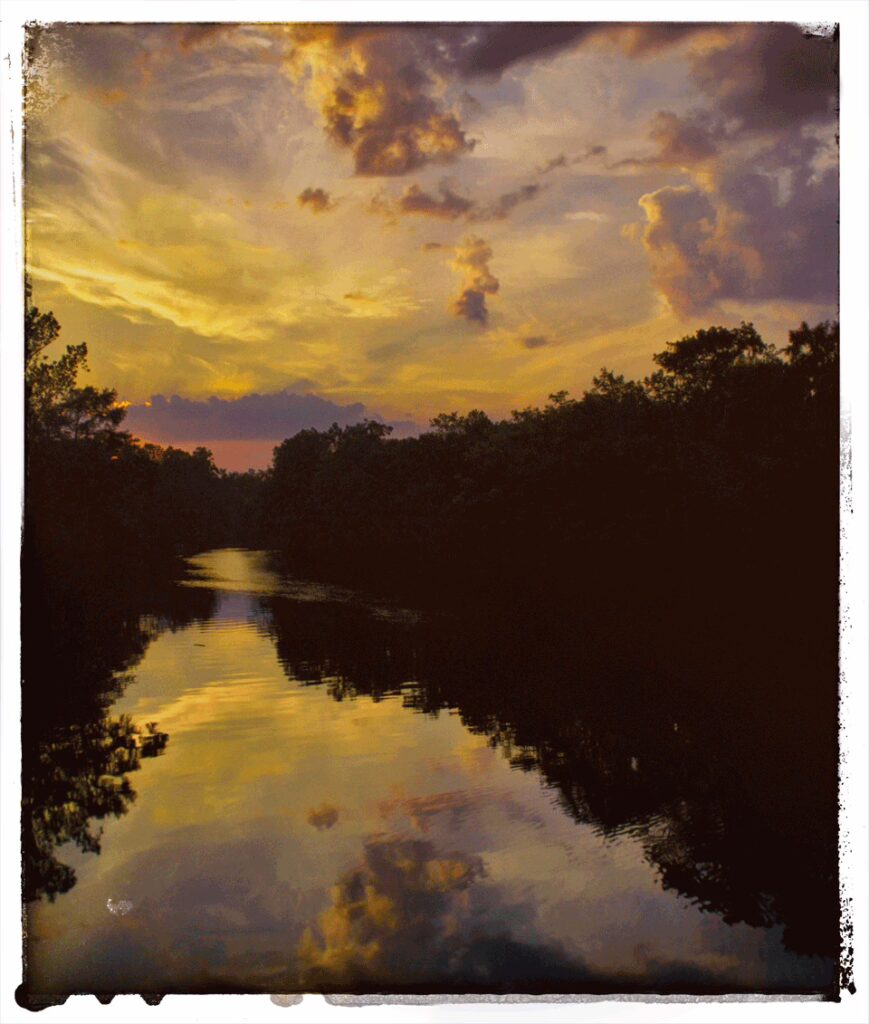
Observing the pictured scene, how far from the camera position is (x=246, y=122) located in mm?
4379

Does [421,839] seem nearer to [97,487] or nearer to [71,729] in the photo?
[71,729]

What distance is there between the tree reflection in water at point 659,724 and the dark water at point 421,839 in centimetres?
2

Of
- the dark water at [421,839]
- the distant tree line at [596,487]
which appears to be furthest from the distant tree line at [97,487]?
the dark water at [421,839]

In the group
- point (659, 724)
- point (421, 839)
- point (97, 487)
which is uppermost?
point (97, 487)

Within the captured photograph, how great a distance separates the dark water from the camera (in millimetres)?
3879

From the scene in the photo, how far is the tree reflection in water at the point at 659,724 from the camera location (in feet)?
13.1

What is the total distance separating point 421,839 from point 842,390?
300 centimetres

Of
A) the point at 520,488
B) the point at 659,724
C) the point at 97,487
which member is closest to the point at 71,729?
the point at 97,487

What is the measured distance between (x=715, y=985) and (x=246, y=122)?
4.77 metres

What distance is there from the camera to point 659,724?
5004mm

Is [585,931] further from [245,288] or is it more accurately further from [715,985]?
[245,288]

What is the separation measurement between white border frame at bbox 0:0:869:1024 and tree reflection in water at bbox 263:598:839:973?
13 cm
